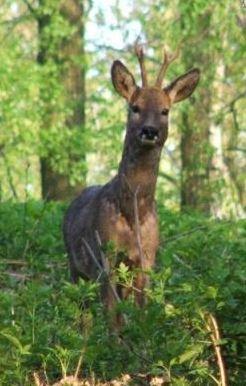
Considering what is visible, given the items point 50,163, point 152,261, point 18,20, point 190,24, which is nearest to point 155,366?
point 152,261

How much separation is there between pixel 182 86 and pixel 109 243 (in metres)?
4.65

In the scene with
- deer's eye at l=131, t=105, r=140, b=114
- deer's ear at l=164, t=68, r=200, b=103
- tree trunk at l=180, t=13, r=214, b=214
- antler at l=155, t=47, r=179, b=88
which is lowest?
tree trunk at l=180, t=13, r=214, b=214

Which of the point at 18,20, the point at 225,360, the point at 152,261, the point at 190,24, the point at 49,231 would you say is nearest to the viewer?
the point at 225,360

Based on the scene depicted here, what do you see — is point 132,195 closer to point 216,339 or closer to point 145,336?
point 145,336

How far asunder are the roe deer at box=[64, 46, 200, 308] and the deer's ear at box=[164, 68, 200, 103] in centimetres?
1

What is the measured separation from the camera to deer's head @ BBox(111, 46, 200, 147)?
33.9 ft

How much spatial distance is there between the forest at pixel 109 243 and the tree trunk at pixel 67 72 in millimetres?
26

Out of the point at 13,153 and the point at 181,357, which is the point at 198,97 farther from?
the point at 181,357

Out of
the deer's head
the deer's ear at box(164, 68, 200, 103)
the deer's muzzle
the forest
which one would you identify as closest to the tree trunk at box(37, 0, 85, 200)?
the forest

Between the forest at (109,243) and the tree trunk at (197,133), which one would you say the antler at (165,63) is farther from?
the tree trunk at (197,133)

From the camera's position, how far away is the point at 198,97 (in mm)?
24188

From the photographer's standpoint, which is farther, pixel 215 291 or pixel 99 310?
pixel 99 310

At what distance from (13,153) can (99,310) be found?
16.2m

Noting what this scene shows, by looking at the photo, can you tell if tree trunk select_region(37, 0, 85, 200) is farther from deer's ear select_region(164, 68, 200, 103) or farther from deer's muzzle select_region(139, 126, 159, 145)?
deer's muzzle select_region(139, 126, 159, 145)
